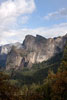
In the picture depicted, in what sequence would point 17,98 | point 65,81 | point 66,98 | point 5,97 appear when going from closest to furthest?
point 5,97
point 17,98
point 65,81
point 66,98

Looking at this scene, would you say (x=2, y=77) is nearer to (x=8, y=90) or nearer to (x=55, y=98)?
(x=8, y=90)

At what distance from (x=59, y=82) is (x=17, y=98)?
15.6 m

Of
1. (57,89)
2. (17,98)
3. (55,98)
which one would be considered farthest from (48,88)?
(17,98)

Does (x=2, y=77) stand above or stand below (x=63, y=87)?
above

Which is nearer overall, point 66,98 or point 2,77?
point 2,77

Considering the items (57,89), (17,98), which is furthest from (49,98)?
(17,98)

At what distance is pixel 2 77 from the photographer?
71.3 ft

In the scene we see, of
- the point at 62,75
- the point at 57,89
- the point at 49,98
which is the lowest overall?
the point at 49,98

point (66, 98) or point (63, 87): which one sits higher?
point (63, 87)

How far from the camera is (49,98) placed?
50500 millimetres

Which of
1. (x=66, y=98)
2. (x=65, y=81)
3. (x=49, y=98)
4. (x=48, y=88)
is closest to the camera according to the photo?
(x=65, y=81)

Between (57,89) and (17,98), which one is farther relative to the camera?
(57,89)

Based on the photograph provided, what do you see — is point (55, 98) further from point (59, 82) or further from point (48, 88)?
point (48, 88)

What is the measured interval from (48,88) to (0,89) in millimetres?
34562
